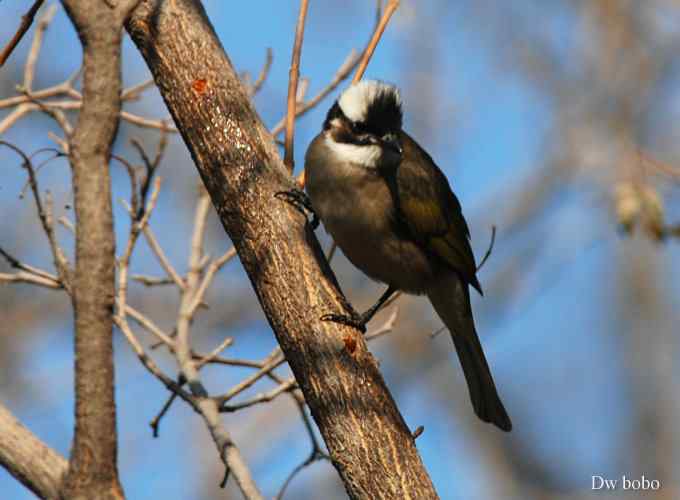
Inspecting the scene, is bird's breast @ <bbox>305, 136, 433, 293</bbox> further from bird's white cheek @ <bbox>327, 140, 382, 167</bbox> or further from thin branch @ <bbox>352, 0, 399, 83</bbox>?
thin branch @ <bbox>352, 0, 399, 83</bbox>

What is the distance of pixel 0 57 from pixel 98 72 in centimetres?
121

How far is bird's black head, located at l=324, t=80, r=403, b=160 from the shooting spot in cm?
525

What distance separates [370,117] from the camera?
530 cm

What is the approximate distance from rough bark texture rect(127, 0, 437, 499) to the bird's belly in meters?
0.98

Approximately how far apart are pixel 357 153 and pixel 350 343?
1.72 meters

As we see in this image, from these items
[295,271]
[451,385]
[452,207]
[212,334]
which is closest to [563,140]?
[451,385]

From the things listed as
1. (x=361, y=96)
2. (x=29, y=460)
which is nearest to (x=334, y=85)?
(x=361, y=96)

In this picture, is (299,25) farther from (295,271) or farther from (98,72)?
(98,72)

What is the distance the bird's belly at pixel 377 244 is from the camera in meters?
5.26

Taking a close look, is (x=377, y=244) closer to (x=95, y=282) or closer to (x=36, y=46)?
(x=36, y=46)

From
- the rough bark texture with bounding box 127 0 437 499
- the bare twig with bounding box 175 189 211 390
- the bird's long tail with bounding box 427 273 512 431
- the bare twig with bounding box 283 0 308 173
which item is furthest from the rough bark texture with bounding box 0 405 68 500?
the bird's long tail with bounding box 427 273 512 431

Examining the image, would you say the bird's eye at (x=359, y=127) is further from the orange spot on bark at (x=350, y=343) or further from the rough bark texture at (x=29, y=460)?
the rough bark texture at (x=29, y=460)

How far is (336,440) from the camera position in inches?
145

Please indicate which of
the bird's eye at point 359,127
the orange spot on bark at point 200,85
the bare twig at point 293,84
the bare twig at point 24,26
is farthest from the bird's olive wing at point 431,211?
the bare twig at point 24,26
